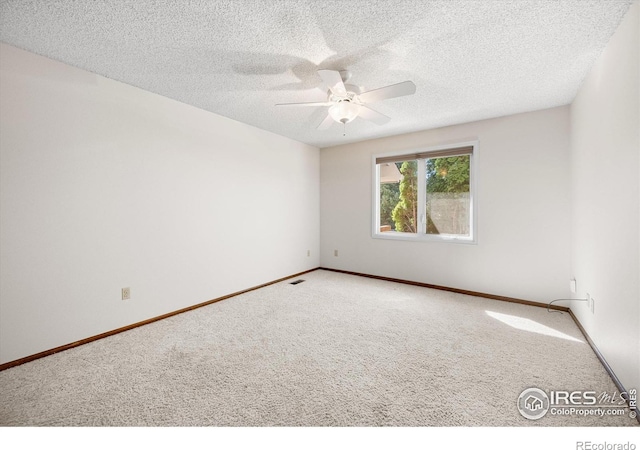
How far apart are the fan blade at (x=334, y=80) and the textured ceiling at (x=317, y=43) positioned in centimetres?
22

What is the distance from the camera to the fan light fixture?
236 centimetres

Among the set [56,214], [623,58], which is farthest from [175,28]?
[623,58]

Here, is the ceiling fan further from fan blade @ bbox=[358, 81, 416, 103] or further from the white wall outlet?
the white wall outlet

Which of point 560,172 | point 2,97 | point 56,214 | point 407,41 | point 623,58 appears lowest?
point 56,214

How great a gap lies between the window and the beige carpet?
1.37 meters

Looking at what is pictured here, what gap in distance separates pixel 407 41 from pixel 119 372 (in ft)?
10.1

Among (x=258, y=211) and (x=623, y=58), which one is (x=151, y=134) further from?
(x=623, y=58)

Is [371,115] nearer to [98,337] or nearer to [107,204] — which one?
[107,204]

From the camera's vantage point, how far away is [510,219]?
3.43 meters

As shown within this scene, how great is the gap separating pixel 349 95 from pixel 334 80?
1.26 ft

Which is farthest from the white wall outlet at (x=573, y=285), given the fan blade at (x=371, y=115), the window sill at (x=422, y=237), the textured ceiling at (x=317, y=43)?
the fan blade at (x=371, y=115)

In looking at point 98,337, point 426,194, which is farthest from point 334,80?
point 98,337

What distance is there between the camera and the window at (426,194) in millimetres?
3836

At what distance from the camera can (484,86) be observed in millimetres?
2629
